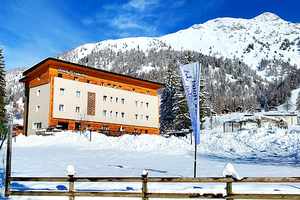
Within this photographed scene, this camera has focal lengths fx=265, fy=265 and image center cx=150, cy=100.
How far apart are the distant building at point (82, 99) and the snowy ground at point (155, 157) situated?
7.44 m

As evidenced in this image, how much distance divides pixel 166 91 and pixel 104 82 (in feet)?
58.1

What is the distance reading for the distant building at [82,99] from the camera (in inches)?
1553

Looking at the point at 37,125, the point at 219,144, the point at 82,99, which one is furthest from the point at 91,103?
the point at 219,144

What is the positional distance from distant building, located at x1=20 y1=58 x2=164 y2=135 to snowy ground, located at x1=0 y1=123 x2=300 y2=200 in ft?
24.4

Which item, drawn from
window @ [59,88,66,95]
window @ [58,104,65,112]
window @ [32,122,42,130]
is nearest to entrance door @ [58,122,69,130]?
window @ [58,104,65,112]

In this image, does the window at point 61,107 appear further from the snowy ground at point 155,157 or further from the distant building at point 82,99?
the snowy ground at point 155,157

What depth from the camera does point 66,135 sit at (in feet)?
109

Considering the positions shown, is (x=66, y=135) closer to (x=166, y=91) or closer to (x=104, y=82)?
(x=104, y=82)

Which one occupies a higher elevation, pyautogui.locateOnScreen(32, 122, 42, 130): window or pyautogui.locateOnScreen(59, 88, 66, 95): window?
pyautogui.locateOnScreen(59, 88, 66, 95): window

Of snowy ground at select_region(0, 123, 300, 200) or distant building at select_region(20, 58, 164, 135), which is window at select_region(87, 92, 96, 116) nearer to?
distant building at select_region(20, 58, 164, 135)

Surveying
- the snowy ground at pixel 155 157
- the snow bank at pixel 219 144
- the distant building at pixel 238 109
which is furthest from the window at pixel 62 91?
the distant building at pixel 238 109

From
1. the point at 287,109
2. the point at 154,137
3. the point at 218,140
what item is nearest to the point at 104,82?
the point at 154,137

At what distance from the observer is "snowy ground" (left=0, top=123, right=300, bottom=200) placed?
12.8 meters

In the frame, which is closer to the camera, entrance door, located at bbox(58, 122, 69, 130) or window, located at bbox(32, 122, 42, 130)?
entrance door, located at bbox(58, 122, 69, 130)
